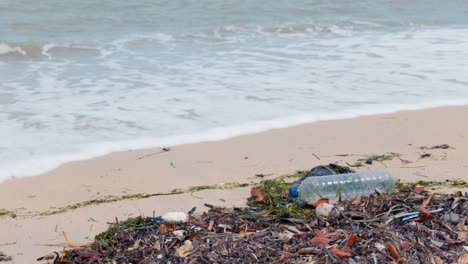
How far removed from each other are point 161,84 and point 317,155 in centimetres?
277

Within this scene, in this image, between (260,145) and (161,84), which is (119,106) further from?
(260,145)

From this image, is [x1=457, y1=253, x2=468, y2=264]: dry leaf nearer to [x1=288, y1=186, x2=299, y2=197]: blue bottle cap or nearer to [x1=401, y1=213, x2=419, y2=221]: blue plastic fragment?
[x1=401, y1=213, x2=419, y2=221]: blue plastic fragment

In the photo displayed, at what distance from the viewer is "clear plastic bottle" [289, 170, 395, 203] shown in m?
3.58

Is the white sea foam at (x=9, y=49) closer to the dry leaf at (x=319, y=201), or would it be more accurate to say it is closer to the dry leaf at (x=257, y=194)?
the dry leaf at (x=257, y=194)

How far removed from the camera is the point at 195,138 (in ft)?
16.8

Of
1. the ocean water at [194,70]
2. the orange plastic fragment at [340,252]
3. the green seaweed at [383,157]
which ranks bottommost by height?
the ocean water at [194,70]

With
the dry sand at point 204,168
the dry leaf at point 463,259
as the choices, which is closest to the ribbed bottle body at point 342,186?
the dry sand at point 204,168

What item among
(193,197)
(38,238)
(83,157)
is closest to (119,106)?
(83,157)

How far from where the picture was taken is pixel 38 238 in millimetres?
3309

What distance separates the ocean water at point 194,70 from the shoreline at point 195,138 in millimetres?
17

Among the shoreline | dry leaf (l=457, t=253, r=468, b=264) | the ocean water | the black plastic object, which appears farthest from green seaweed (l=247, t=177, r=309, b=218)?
the ocean water

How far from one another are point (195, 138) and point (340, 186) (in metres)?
1.76

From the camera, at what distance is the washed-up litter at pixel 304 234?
2.80m

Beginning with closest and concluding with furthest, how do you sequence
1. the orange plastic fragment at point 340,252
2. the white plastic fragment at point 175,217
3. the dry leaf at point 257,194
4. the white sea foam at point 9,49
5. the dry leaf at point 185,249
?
the orange plastic fragment at point 340,252 < the dry leaf at point 185,249 < the white plastic fragment at point 175,217 < the dry leaf at point 257,194 < the white sea foam at point 9,49
